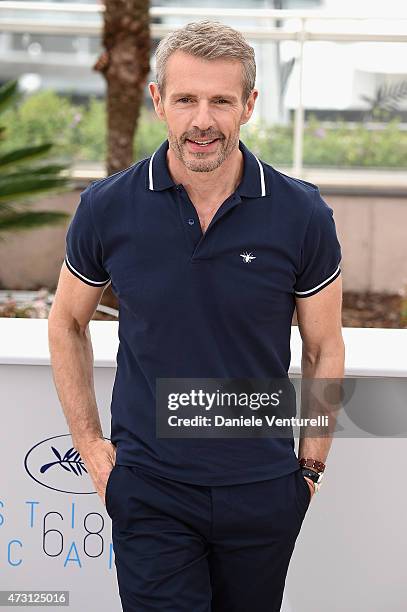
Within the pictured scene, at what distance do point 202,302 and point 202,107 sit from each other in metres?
0.41

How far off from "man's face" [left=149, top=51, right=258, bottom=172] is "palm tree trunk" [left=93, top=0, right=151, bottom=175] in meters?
4.46

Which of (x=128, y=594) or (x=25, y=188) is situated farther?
(x=25, y=188)

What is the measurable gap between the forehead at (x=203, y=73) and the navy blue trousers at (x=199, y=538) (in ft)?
2.76

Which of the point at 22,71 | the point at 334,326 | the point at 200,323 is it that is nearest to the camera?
the point at 200,323

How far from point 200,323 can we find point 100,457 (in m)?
0.46

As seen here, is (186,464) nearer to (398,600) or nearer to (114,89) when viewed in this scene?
(398,600)

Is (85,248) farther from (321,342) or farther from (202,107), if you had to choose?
(321,342)

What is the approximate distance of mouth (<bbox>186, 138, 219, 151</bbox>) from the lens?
2164mm

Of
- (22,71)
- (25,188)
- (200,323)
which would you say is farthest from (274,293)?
(22,71)

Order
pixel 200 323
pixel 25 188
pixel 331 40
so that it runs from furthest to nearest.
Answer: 1. pixel 331 40
2. pixel 25 188
3. pixel 200 323

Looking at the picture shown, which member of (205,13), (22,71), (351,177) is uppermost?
(205,13)

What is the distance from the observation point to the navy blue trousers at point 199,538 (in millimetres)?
2201

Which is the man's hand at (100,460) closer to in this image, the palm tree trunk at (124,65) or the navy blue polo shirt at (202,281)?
the navy blue polo shirt at (202,281)

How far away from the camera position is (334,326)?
2379 millimetres
